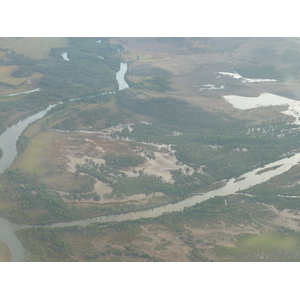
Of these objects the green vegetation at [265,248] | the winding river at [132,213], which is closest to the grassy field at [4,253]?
the winding river at [132,213]

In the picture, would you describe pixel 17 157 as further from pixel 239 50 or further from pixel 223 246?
pixel 239 50

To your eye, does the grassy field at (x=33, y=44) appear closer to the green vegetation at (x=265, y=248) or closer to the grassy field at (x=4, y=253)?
the grassy field at (x=4, y=253)

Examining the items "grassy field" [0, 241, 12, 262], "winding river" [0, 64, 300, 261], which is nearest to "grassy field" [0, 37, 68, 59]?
"winding river" [0, 64, 300, 261]

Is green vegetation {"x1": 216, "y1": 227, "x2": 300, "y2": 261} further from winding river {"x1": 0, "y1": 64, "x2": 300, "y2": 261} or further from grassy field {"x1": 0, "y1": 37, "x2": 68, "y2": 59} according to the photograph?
grassy field {"x1": 0, "y1": 37, "x2": 68, "y2": 59}

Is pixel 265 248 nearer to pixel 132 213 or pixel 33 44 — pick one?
pixel 132 213

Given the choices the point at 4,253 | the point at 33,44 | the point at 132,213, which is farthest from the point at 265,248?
the point at 33,44

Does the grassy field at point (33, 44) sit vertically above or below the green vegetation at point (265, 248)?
above

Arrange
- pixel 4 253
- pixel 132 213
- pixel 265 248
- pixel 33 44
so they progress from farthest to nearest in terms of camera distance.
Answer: pixel 33 44 < pixel 132 213 < pixel 265 248 < pixel 4 253
